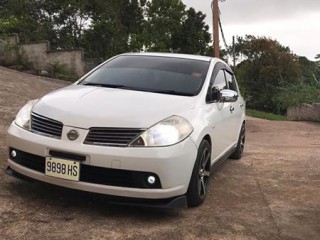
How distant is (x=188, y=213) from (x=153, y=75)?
1622 mm

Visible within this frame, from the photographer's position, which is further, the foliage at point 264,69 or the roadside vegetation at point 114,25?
the foliage at point 264,69

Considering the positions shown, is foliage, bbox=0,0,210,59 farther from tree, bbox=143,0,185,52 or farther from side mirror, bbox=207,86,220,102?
side mirror, bbox=207,86,220,102

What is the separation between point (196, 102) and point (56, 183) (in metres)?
1.55

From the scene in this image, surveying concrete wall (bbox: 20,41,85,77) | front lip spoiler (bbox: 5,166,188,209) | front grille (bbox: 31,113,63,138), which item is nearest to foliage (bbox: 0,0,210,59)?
concrete wall (bbox: 20,41,85,77)

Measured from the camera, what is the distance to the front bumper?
3.96 metres

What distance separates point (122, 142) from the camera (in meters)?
4.00

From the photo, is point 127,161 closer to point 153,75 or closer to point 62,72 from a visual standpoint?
point 153,75

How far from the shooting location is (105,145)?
3992 mm

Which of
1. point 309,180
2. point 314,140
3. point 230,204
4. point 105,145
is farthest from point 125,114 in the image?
point 314,140

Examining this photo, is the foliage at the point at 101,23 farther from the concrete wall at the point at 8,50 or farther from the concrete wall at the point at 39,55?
the concrete wall at the point at 8,50

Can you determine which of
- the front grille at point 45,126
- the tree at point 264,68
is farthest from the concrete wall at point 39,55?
the tree at point 264,68

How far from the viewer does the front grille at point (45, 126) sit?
416cm

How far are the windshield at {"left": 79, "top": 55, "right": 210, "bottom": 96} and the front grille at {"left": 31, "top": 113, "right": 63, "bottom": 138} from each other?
39.7 inches

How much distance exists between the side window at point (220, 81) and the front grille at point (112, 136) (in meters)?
1.77
